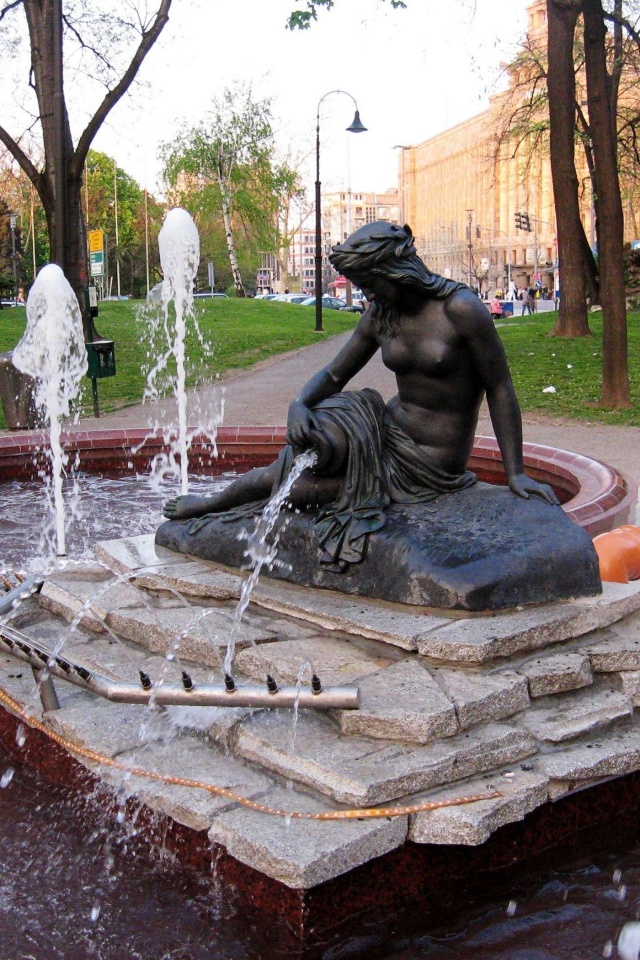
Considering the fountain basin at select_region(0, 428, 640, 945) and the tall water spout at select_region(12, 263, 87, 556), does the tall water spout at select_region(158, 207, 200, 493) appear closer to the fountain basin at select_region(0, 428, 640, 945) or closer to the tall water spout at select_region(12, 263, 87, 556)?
the tall water spout at select_region(12, 263, 87, 556)

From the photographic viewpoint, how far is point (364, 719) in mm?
2992

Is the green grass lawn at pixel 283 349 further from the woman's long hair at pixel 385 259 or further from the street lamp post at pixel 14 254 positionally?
the street lamp post at pixel 14 254

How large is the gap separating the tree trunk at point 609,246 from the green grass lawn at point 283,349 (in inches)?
14.8

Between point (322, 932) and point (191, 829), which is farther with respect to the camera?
point (191, 829)

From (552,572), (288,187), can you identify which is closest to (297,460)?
(552,572)

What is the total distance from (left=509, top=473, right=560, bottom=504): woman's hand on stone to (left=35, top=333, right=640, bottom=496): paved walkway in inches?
163

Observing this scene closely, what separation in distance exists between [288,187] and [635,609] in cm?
4342

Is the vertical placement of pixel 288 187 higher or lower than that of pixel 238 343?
higher

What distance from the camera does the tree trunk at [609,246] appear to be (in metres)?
11.1

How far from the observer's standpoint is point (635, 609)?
3768 millimetres

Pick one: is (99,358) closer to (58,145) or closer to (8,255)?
(58,145)

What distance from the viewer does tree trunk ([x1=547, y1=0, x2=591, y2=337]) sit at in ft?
47.7

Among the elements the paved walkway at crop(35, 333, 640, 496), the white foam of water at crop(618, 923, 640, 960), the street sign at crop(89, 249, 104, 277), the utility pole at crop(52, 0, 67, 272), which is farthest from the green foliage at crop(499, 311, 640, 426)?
the white foam of water at crop(618, 923, 640, 960)

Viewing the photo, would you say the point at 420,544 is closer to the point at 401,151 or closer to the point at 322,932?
the point at 322,932
